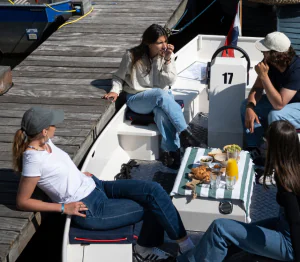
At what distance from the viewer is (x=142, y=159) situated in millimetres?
4707

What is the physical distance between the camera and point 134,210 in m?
3.36

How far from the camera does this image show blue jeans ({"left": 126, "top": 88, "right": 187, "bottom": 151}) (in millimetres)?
4441

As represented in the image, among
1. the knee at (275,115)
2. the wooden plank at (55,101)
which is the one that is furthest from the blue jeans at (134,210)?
the wooden plank at (55,101)

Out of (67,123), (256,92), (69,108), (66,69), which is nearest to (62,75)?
(66,69)

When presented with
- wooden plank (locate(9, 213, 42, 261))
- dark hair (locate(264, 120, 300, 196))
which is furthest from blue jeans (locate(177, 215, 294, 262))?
wooden plank (locate(9, 213, 42, 261))

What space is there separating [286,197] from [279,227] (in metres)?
0.25

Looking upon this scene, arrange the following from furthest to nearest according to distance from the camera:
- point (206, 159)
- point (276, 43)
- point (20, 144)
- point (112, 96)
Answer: point (112, 96) → point (276, 43) → point (206, 159) → point (20, 144)

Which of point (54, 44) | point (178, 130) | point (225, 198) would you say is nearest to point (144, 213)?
point (225, 198)

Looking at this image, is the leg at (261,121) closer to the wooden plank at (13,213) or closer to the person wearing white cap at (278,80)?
the person wearing white cap at (278,80)

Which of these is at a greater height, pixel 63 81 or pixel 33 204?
pixel 33 204

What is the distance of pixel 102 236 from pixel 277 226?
0.97 meters

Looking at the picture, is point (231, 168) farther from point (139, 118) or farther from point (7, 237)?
point (7, 237)

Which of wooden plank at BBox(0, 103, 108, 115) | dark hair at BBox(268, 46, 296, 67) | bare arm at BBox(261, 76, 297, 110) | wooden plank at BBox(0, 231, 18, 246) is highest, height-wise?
dark hair at BBox(268, 46, 296, 67)

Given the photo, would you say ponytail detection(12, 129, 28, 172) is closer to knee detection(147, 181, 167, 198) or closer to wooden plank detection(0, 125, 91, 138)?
knee detection(147, 181, 167, 198)
